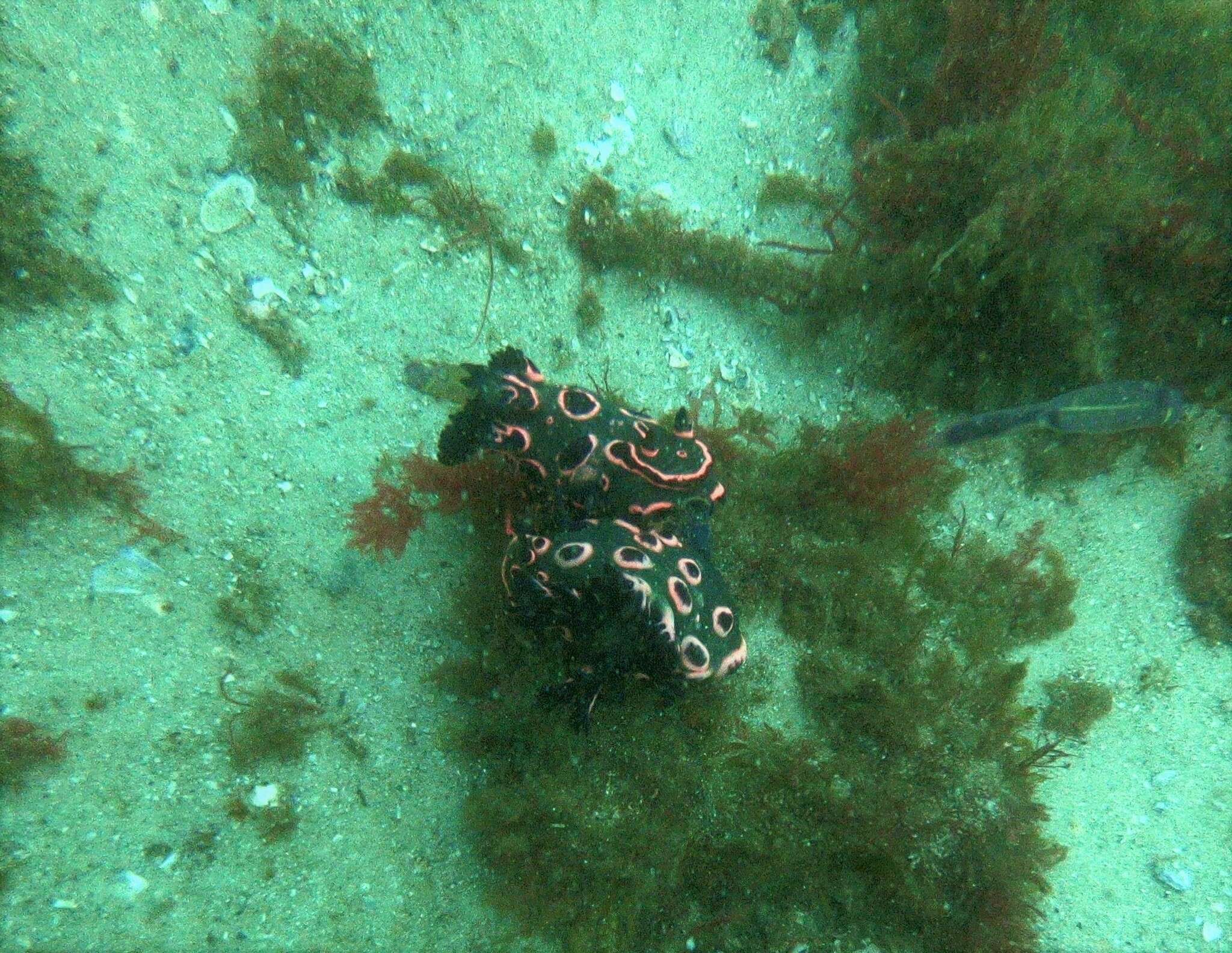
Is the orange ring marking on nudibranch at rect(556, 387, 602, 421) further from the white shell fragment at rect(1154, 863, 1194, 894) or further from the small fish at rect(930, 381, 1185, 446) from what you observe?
the white shell fragment at rect(1154, 863, 1194, 894)

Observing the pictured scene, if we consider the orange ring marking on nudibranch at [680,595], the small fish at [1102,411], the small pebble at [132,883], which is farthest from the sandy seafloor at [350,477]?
the orange ring marking on nudibranch at [680,595]

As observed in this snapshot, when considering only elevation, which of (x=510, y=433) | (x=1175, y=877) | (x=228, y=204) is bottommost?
(x=1175, y=877)

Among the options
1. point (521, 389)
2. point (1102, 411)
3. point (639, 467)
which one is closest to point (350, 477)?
point (521, 389)

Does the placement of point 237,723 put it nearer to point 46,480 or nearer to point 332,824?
point 332,824

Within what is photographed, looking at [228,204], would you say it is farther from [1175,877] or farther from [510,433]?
[1175,877]

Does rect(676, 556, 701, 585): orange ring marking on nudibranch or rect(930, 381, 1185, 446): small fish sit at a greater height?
rect(930, 381, 1185, 446): small fish

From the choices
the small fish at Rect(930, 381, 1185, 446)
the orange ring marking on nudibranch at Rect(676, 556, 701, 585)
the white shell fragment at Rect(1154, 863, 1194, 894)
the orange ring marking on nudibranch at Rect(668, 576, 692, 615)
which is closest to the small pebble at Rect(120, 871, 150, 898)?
the orange ring marking on nudibranch at Rect(668, 576, 692, 615)

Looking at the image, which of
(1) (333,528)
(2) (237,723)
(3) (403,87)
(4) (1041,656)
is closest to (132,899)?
(2) (237,723)
